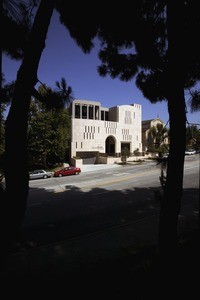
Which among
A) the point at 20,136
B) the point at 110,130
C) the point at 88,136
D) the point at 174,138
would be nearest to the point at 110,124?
the point at 110,130

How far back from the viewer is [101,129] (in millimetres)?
45594

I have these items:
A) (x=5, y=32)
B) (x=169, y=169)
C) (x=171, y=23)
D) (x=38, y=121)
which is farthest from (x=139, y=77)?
(x=38, y=121)

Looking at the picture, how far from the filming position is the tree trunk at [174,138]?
16.4ft

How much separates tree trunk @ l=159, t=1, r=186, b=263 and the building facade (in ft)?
118

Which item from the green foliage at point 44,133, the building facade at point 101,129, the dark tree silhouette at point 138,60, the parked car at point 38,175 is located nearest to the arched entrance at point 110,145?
the building facade at point 101,129

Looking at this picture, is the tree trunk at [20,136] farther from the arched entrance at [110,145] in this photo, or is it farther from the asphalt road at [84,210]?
the arched entrance at [110,145]

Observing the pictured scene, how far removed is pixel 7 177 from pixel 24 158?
33 cm

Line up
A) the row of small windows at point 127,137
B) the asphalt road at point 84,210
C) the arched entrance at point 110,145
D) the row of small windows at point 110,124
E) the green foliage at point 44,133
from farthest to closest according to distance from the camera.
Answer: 1. the arched entrance at point 110,145
2. the row of small windows at point 127,137
3. the row of small windows at point 110,124
4. the green foliage at point 44,133
5. the asphalt road at point 84,210

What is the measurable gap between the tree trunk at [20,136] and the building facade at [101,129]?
37.5 m

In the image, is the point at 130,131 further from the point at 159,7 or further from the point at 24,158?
the point at 24,158

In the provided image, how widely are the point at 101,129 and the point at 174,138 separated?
40762 millimetres

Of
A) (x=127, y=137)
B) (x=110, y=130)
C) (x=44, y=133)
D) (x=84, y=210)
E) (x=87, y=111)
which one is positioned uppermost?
(x=87, y=111)

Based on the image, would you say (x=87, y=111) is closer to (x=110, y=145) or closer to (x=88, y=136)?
(x=88, y=136)

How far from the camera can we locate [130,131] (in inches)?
1967
